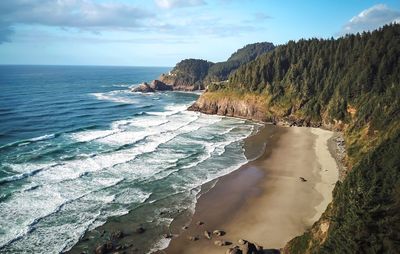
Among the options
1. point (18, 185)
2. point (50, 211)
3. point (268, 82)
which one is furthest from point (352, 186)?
point (268, 82)

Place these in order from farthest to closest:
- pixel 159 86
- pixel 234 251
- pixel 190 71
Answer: pixel 190 71, pixel 159 86, pixel 234 251

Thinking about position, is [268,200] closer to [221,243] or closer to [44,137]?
[221,243]

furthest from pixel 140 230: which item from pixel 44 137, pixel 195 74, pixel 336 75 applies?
pixel 195 74

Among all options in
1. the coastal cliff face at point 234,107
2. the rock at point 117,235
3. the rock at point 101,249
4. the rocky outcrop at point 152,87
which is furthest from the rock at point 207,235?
the rocky outcrop at point 152,87

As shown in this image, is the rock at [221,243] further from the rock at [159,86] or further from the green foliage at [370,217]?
the rock at [159,86]

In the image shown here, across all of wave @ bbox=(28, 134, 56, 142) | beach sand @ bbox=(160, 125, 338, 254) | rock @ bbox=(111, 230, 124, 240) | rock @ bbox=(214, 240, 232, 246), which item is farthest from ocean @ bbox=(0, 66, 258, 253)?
rock @ bbox=(214, 240, 232, 246)

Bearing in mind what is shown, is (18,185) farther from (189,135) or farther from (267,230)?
(189,135)

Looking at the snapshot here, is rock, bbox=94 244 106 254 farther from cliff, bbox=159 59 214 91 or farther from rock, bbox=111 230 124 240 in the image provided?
cliff, bbox=159 59 214 91
